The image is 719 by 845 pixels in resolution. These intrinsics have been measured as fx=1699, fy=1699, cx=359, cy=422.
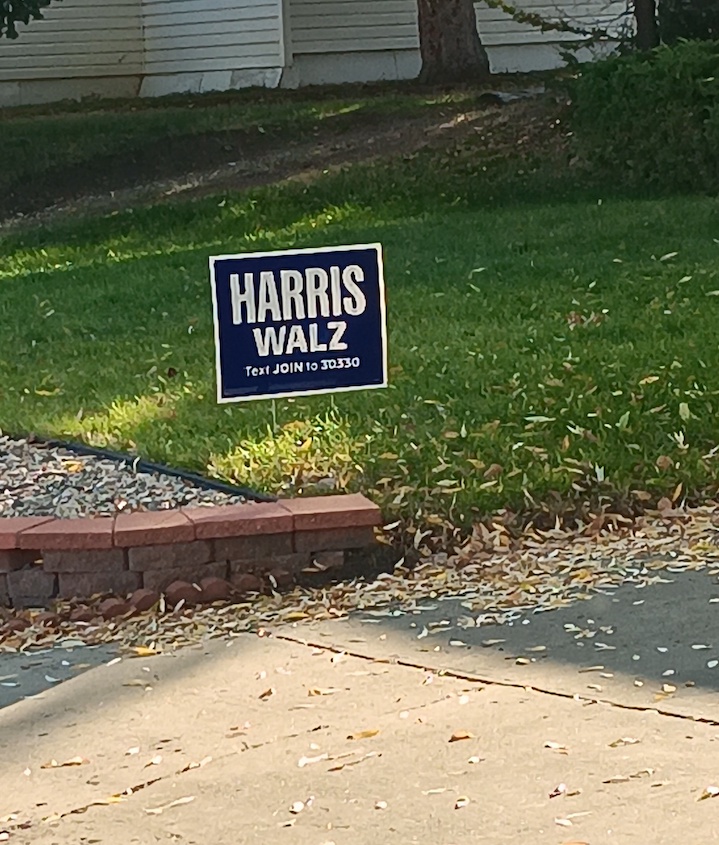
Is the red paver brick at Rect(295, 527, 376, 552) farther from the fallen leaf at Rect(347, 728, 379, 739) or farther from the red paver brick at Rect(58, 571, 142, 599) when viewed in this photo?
the fallen leaf at Rect(347, 728, 379, 739)

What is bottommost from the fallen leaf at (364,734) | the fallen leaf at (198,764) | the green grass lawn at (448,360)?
the fallen leaf at (198,764)

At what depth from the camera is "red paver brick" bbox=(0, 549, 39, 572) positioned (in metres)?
5.87

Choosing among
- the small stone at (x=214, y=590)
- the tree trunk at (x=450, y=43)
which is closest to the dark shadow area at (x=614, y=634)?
the small stone at (x=214, y=590)

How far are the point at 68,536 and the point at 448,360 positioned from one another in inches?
112

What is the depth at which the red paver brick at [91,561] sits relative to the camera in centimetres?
579

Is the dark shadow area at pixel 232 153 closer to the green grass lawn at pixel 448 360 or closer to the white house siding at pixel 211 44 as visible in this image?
the green grass lawn at pixel 448 360

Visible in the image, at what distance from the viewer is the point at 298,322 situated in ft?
20.9

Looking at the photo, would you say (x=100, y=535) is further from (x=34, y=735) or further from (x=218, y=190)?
(x=218, y=190)

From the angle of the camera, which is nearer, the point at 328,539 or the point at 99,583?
the point at 99,583

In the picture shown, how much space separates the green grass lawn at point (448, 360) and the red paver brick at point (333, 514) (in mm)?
297

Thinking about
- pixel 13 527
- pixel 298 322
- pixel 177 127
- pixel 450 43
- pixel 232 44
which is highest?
pixel 232 44

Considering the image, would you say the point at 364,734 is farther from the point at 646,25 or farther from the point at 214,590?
the point at 646,25

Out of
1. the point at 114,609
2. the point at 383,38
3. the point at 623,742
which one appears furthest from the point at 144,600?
the point at 383,38

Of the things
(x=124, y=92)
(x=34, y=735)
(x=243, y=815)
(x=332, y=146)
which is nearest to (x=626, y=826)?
(x=243, y=815)
